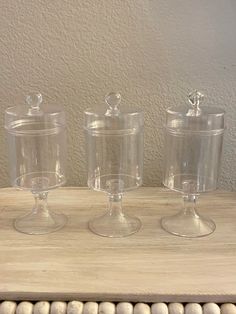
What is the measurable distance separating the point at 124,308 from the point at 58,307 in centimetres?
7

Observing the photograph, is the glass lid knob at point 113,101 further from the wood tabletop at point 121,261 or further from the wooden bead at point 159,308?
the wooden bead at point 159,308

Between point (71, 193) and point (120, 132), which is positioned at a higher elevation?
point (120, 132)

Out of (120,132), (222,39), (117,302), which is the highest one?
(222,39)

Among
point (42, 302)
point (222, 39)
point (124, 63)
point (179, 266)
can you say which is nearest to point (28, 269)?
point (42, 302)

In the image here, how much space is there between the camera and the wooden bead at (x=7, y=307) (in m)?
0.46

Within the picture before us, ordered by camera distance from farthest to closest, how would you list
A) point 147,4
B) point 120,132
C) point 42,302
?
1. point 147,4
2. point 120,132
3. point 42,302

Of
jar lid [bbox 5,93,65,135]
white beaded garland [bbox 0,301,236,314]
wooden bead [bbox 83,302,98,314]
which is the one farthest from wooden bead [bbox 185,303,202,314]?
jar lid [bbox 5,93,65,135]

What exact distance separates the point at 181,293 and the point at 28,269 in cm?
19

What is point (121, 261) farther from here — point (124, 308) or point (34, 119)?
point (34, 119)

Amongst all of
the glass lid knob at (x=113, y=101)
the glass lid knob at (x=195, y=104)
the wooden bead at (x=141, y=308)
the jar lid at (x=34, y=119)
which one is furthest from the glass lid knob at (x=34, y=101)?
the wooden bead at (x=141, y=308)

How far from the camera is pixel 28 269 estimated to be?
20.6 inches

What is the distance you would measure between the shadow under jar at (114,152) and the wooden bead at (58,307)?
0.56 feet

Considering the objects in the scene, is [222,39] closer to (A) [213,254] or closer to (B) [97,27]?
(B) [97,27]

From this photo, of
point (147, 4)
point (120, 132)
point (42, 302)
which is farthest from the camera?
point (147, 4)
